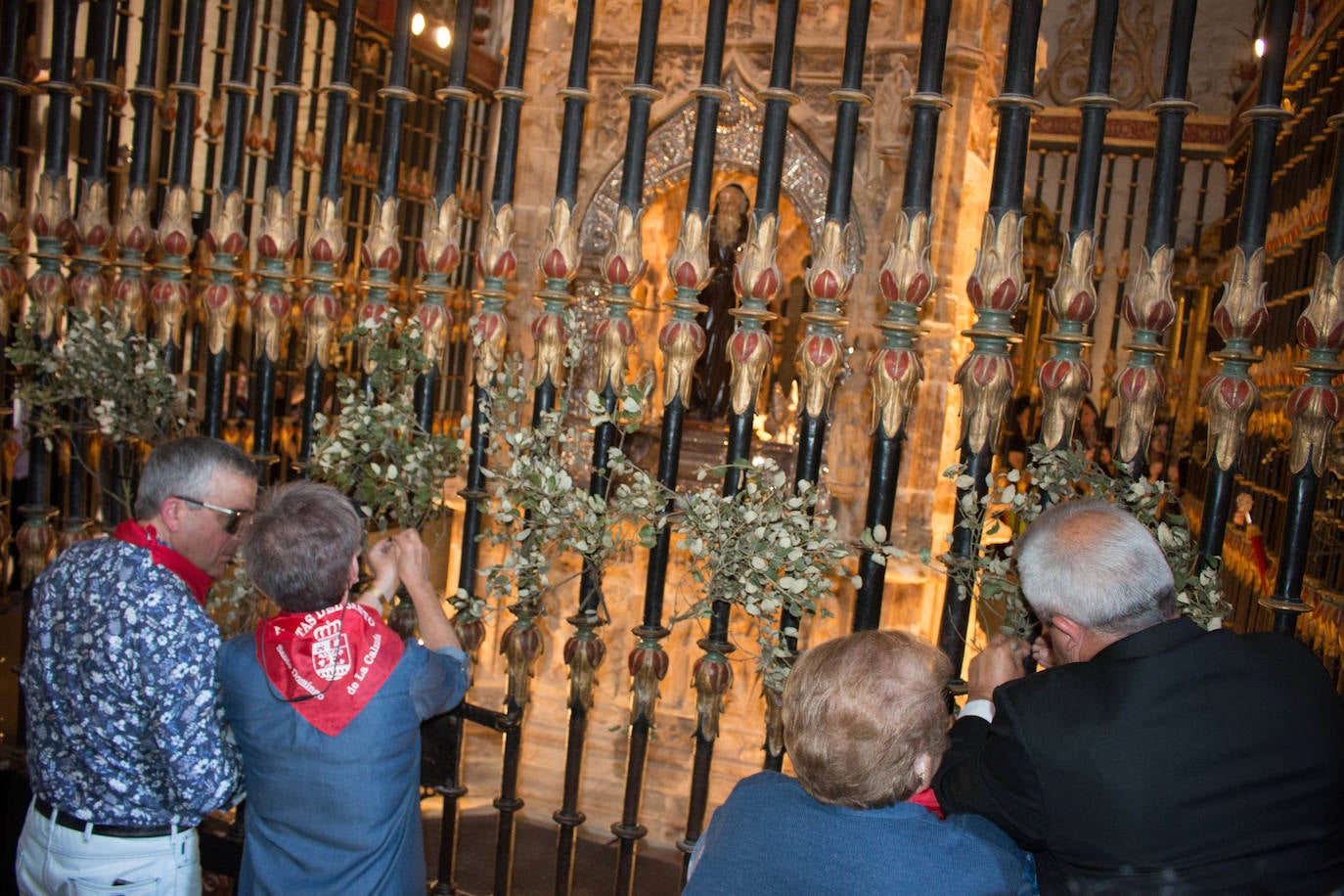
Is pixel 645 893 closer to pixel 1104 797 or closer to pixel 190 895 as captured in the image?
pixel 190 895

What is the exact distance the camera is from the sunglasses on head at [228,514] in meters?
2.48

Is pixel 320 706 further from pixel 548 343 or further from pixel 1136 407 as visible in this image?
pixel 1136 407

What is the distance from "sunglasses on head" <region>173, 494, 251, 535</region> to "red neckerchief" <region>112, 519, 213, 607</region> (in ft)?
0.31

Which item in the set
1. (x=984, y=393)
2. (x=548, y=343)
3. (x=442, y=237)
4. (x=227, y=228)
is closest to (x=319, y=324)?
(x=227, y=228)

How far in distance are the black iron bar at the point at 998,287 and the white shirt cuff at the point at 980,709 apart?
0.37 metres

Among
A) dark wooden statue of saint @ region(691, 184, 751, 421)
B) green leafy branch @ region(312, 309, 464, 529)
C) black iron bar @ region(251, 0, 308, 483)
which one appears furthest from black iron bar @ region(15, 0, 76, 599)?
dark wooden statue of saint @ region(691, 184, 751, 421)

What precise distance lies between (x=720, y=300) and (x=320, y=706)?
467 centimetres

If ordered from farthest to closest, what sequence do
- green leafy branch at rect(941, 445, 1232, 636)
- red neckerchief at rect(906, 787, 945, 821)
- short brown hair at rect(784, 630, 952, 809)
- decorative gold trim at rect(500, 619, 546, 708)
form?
1. decorative gold trim at rect(500, 619, 546, 708)
2. green leafy branch at rect(941, 445, 1232, 636)
3. red neckerchief at rect(906, 787, 945, 821)
4. short brown hair at rect(784, 630, 952, 809)

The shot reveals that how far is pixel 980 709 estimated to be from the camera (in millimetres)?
2268

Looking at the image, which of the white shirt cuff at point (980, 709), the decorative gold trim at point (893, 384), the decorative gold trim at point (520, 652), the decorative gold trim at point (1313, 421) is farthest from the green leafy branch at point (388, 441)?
the decorative gold trim at point (1313, 421)

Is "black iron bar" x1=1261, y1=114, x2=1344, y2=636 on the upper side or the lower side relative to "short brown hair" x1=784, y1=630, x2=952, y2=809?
upper

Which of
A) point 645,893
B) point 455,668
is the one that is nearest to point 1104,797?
point 455,668

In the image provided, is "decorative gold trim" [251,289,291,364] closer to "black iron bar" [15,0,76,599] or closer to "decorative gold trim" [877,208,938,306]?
"black iron bar" [15,0,76,599]

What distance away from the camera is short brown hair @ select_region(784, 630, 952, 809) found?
175cm
